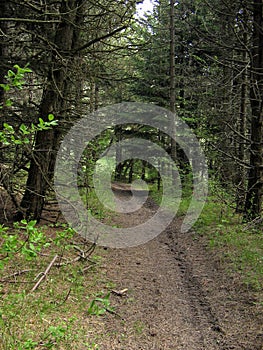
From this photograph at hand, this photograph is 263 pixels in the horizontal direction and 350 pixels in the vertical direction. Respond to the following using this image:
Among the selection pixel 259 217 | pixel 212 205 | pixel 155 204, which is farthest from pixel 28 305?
pixel 155 204

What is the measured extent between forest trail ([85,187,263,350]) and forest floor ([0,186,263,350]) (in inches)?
0.5

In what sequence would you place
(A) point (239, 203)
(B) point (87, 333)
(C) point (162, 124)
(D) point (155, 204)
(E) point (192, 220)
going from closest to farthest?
(B) point (87, 333), (A) point (239, 203), (E) point (192, 220), (D) point (155, 204), (C) point (162, 124)

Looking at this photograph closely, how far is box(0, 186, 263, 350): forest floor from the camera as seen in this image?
4.12 meters

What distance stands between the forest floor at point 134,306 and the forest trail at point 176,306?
0.04ft

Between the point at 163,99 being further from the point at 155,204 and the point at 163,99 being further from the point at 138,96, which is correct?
the point at 155,204

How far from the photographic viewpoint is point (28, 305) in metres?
4.62

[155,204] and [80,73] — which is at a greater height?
[80,73]

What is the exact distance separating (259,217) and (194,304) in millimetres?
4253

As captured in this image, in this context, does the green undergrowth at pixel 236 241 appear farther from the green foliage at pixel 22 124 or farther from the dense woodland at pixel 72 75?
the green foliage at pixel 22 124

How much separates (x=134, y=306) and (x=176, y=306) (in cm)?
70

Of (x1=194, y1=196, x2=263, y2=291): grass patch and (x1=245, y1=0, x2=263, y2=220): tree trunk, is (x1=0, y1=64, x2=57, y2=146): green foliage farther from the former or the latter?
(x1=245, y1=0, x2=263, y2=220): tree trunk

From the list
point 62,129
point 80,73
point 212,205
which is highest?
point 80,73

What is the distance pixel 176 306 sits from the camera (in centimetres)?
539

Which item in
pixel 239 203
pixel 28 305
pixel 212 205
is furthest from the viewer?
pixel 212 205
